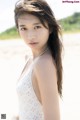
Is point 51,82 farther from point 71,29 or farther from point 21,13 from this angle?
point 71,29

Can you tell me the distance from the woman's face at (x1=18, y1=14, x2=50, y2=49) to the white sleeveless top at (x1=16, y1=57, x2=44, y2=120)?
11 cm

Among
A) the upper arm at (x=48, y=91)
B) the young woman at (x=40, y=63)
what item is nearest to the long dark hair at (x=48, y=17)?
the young woman at (x=40, y=63)

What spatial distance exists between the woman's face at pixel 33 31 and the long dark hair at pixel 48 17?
21mm

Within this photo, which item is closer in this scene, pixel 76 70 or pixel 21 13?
pixel 21 13

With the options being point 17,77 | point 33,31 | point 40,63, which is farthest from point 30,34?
point 17,77

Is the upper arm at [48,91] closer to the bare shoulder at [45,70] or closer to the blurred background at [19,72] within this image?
the bare shoulder at [45,70]

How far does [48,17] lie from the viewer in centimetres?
144

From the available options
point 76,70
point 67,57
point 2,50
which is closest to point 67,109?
point 76,70

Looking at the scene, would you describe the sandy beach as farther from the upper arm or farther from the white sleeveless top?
the upper arm

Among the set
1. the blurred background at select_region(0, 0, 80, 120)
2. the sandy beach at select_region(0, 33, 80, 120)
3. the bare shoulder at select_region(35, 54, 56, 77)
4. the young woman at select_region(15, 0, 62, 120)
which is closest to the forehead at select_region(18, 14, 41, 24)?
the young woman at select_region(15, 0, 62, 120)

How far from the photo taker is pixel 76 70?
5.18 m

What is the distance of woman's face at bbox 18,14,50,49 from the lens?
4.65ft

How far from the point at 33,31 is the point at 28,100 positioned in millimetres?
302

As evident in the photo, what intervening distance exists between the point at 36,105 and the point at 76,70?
12.3 feet
